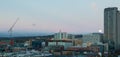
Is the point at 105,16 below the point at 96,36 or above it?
above

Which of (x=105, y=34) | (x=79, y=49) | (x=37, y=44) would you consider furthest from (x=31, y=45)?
(x=105, y=34)

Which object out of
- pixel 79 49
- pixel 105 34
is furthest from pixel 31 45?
pixel 105 34

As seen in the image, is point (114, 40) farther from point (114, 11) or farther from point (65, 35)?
point (65, 35)

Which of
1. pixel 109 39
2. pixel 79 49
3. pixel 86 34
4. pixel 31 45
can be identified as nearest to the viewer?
pixel 79 49

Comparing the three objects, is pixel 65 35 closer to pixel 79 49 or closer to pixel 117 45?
pixel 117 45

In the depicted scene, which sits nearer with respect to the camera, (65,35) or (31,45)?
(31,45)

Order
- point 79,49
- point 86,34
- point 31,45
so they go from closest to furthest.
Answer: point 79,49 < point 31,45 < point 86,34
